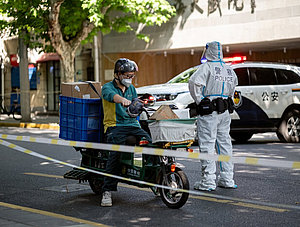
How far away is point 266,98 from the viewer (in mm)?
14250

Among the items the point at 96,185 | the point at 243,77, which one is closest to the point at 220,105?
the point at 96,185

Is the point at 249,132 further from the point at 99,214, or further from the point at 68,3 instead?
the point at 68,3

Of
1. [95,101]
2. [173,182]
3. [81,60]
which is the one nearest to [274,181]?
[173,182]

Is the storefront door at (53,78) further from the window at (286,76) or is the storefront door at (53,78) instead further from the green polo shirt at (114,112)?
the green polo shirt at (114,112)

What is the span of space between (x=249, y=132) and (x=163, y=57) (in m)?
16.0

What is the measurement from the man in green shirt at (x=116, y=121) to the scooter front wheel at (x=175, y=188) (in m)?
0.53

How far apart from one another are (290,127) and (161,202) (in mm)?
7748

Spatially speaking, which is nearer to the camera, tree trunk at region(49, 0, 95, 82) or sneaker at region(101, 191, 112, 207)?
sneaker at region(101, 191, 112, 207)

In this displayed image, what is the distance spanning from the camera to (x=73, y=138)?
769 centimetres

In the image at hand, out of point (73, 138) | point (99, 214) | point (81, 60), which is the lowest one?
point (99, 214)

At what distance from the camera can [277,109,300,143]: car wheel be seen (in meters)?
14.5

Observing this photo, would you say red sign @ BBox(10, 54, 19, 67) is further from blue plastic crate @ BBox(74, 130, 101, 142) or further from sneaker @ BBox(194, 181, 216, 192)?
blue plastic crate @ BBox(74, 130, 101, 142)

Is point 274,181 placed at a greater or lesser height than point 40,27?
lesser

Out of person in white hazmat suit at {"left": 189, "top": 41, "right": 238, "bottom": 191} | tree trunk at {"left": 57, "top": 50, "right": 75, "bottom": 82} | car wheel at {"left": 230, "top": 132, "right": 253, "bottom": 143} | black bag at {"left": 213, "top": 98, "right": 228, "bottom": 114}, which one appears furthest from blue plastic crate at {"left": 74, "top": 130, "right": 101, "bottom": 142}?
tree trunk at {"left": 57, "top": 50, "right": 75, "bottom": 82}
